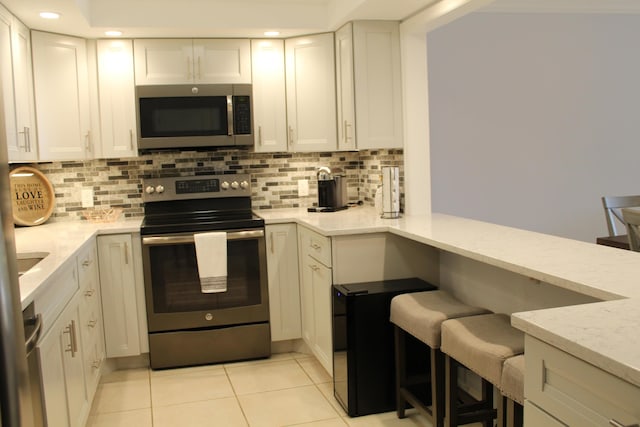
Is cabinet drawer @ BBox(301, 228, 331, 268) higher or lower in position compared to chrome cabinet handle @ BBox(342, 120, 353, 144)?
lower

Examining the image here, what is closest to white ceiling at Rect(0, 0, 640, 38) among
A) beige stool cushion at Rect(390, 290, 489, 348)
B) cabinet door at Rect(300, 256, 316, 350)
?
cabinet door at Rect(300, 256, 316, 350)

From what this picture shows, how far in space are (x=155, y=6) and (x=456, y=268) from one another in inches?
93.5

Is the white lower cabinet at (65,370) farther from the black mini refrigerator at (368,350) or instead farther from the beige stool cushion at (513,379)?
the beige stool cushion at (513,379)

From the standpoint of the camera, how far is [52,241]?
328 cm

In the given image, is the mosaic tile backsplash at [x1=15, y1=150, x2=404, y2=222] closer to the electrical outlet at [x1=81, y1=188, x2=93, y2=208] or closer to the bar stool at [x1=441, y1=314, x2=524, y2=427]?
the electrical outlet at [x1=81, y1=188, x2=93, y2=208]

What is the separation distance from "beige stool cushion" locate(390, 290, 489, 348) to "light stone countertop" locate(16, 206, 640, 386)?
28 cm

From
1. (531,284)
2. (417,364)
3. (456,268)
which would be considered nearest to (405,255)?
(456,268)

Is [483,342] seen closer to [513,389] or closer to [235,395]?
[513,389]

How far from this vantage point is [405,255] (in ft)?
10.9

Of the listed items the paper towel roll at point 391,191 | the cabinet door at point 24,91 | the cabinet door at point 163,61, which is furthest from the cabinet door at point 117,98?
the paper towel roll at point 391,191

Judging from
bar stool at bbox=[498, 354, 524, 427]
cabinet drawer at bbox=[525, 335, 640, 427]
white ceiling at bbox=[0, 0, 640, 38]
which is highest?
white ceiling at bbox=[0, 0, 640, 38]

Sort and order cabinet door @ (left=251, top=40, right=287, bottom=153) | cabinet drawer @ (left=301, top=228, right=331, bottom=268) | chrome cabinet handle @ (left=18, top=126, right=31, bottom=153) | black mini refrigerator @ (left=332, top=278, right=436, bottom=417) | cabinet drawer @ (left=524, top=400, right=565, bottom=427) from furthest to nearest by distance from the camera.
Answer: cabinet door @ (left=251, top=40, right=287, bottom=153)
chrome cabinet handle @ (left=18, top=126, right=31, bottom=153)
cabinet drawer @ (left=301, top=228, right=331, bottom=268)
black mini refrigerator @ (left=332, top=278, right=436, bottom=417)
cabinet drawer @ (left=524, top=400, right=565, bottom=427)

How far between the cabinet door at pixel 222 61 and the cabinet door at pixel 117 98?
1.44 feet

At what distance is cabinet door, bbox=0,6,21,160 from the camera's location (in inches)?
123
